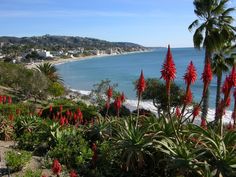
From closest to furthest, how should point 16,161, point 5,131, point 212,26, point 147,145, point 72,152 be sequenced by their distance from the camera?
point 147,145, point 16,161, point 72,152, point 5,131, point 212,26

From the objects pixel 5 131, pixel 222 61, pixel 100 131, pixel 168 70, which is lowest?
pixel 5 131

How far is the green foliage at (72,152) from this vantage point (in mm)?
9320

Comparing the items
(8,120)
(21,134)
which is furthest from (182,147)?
(8,120)

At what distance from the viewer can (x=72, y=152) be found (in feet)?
31.6

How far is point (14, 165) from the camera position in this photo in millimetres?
8625

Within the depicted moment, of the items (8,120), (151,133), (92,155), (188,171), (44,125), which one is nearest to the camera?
(188,171)

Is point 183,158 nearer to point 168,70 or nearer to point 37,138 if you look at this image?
point 168,70

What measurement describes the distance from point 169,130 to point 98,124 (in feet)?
9.38

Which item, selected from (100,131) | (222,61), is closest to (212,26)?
(222,61)

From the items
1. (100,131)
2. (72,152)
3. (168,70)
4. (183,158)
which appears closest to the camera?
(168,70)

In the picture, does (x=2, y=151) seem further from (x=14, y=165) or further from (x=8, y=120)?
(x=8, y=120)

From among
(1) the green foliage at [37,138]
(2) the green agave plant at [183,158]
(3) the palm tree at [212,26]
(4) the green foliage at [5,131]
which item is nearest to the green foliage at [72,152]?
(1) the green foliage at [37,138]

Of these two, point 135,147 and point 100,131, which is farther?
point 100,131

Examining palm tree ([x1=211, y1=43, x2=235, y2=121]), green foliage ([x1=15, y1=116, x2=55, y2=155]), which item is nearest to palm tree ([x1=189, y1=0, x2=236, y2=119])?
palm tree ([x1=211, y1=43, x2=235, y2=121])
